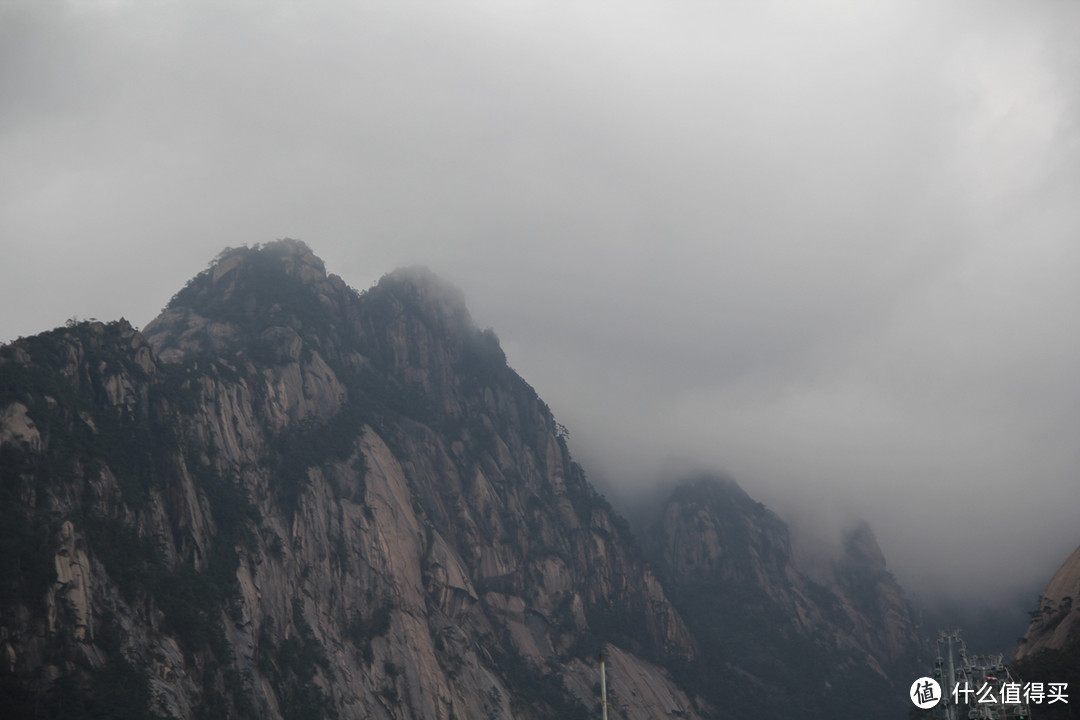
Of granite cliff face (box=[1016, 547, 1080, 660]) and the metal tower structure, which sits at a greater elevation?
granite cliff face (box=[1016, 547, 1080, 660])

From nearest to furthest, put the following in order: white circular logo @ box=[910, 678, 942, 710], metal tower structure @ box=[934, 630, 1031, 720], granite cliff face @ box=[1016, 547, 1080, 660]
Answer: metal tower structure @ box=[934, 630, 1031, 720] → white circular logo @ box=[910, 678, 942, 710] → granite cliff face @ box=[1016, 547, 1080, 660]

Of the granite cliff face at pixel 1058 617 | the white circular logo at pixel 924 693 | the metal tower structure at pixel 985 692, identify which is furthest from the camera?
the granite cliff face at pixel 1058 617

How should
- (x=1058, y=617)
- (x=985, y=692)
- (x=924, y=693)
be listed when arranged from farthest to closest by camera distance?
(x=1058, y=617) → (x=924, y=693) → (x=985, y=692)

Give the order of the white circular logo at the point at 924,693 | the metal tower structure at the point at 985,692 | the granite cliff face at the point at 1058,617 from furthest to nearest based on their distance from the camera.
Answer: the granite cliff face at the point at 1058,617 → the white circular logo at the point at 924,693 → the metal tower structure at the point at 985,692

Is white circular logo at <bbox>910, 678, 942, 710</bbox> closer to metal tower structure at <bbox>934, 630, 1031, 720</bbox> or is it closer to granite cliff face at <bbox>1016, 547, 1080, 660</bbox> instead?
metal tower structure at <bbox>934, 630, 1031, 720</bbox>

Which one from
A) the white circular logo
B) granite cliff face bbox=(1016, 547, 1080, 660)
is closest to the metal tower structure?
the white circular logo

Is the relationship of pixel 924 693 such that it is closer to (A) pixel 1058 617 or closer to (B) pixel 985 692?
(B) pixel 985 692

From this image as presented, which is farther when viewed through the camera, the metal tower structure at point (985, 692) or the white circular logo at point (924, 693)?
the white circular logo at point (924, 693)

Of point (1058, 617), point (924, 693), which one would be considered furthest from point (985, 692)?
point (1058, 617)

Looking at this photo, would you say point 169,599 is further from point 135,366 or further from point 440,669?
point 440,669

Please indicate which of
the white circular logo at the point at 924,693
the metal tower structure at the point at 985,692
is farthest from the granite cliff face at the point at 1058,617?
the white circular logo at the point at 924,693

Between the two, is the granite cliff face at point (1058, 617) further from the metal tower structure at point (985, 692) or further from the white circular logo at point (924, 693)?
the white circular logo at point (924, 693)

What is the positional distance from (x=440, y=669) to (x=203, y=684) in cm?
6073

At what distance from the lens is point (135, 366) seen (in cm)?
17412
